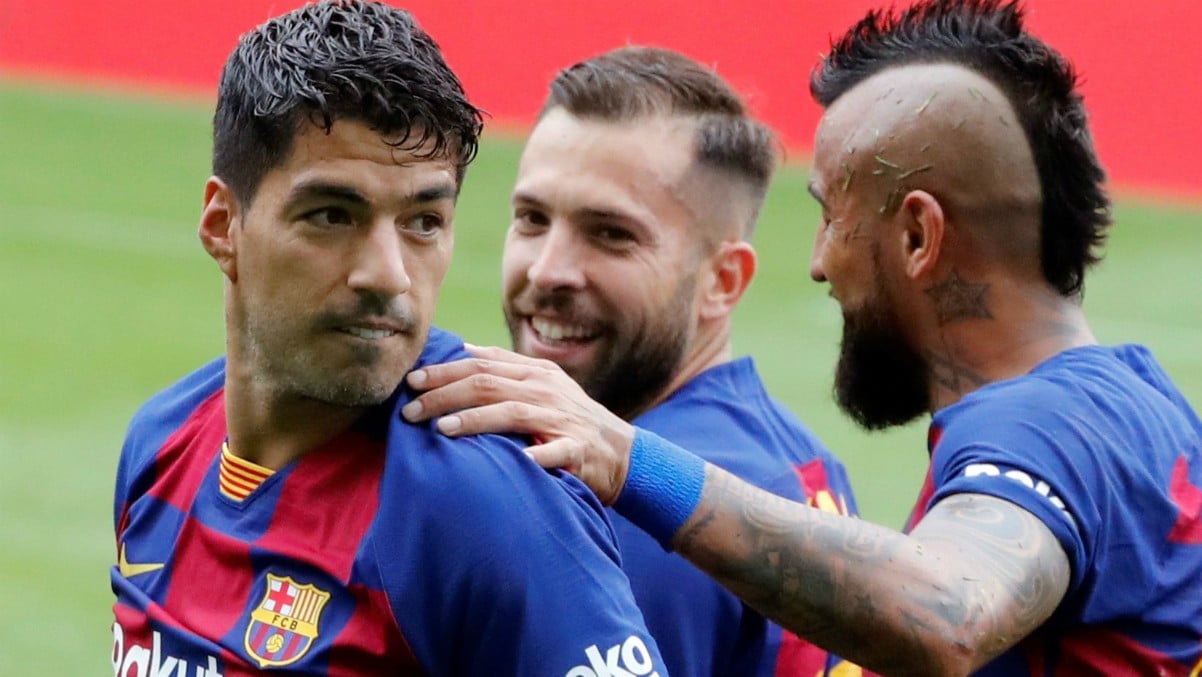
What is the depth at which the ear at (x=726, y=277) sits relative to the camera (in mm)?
5020

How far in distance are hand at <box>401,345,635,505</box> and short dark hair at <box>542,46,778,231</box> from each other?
1.46 m

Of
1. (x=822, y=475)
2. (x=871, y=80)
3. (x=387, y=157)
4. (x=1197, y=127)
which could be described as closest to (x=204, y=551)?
(x=387, y=157)

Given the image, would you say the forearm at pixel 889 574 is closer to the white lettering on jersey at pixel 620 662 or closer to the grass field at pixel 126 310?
the white lettering on jersey at pixel 620 662

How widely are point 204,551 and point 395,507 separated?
1.67ft

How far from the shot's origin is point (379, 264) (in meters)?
3.32

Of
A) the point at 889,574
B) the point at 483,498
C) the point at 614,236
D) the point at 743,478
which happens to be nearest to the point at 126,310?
the point at 614,236

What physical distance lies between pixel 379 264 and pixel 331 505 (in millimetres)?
451

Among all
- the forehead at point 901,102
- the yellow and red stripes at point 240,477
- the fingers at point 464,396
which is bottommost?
the yellow and red stripes at point 240,477

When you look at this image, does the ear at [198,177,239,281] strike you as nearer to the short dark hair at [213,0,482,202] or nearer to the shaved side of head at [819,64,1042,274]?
the short dark hair at [213,0,482,202]

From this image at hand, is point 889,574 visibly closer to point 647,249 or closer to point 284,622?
point 284,622

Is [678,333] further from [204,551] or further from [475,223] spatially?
[475,223]

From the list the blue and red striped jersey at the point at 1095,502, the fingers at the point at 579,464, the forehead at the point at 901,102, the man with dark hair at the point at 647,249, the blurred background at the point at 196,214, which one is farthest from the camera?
the blurred background at the point at 196,214

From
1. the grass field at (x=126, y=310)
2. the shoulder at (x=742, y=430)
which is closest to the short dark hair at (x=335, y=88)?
the shoulder at (x=742, y=430)

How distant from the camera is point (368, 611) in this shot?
3.23 metres
